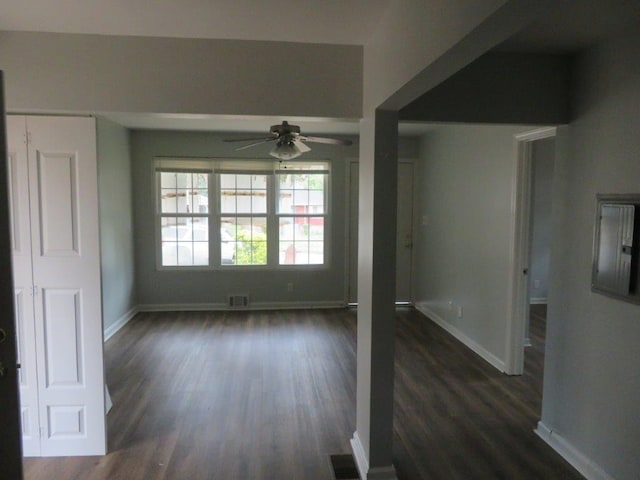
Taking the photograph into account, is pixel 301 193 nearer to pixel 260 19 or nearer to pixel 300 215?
pixel 300 215

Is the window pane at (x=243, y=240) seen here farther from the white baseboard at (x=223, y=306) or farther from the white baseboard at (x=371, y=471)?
the white baseboard at (x=371, y=471)

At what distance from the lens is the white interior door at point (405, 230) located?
620cm

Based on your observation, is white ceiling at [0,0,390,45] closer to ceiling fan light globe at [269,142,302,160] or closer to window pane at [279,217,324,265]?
ceiling fan light globe at [269,142,302,160]

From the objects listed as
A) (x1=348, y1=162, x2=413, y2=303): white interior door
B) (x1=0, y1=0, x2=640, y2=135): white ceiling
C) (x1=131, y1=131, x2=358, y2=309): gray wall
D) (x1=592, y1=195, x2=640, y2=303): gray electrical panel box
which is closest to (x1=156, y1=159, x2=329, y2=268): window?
(x1=131, y1=131, x2=358, y2=309): gray wall

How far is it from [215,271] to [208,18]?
14.4ft

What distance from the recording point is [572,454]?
257 centimetres

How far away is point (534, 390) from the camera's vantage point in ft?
11.7

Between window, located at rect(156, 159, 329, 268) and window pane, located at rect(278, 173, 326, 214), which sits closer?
window, located at rect(156, 159, 329, 268)

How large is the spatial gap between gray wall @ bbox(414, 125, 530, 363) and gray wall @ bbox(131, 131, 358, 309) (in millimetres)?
1182

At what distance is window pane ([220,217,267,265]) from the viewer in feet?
19.9

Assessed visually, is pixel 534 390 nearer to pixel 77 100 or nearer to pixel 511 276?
pixel 511 276

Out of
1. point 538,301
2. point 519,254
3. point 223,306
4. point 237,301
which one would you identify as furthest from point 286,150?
point 538,301

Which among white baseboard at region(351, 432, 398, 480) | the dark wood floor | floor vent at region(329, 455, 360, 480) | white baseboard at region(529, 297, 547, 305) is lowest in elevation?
floor vent at region(329, 455, 360, 480)

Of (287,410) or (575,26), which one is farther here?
(287,410)
